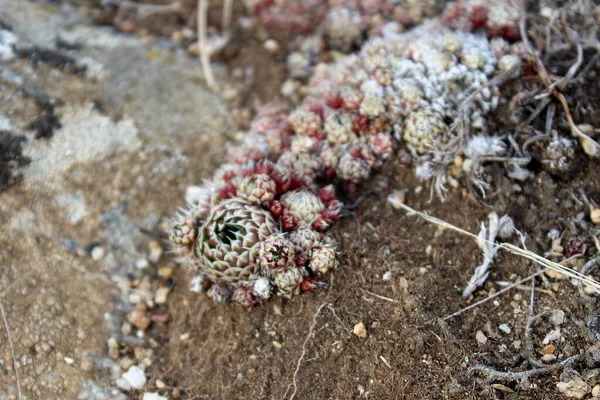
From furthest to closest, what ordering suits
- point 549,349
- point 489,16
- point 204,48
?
point 204,48 < point 489,16 < point 549,349

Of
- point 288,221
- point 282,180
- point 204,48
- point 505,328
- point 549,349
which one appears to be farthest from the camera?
point 204,48

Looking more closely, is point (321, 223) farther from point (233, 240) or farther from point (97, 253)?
point (97, 253)

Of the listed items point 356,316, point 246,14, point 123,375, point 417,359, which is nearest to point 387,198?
point 356,316

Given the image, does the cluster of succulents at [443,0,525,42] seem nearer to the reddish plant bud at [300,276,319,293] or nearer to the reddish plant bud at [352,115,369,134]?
the reddish plant bud at [352,115,369,134]

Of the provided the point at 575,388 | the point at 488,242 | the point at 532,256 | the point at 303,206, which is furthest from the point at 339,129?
the point at 575,388

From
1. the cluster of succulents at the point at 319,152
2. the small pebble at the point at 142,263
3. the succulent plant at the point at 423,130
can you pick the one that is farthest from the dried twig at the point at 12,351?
the succulent plant at the point at 423,130
